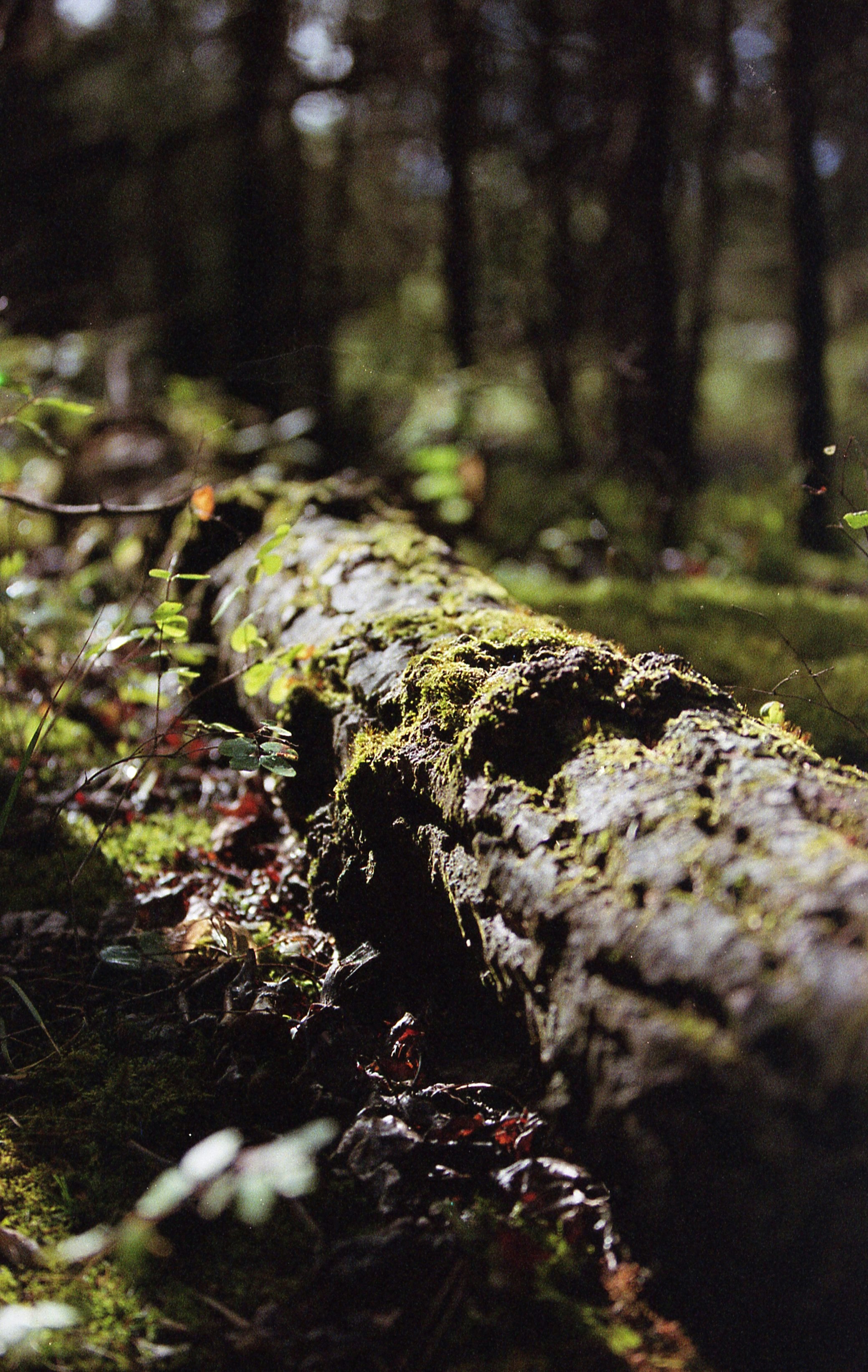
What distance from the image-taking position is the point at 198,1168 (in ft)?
3.65

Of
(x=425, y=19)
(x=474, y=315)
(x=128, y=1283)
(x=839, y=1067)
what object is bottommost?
(x=128, y=1283)

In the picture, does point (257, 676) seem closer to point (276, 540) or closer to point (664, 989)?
point (276, 540)

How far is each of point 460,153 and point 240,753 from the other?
8364 millimetres

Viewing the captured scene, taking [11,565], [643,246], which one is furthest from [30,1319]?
[643,246]

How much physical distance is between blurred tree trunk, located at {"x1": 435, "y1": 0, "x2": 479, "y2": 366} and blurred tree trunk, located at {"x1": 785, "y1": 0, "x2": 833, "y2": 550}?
3.01m

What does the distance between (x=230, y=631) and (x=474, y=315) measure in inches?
262

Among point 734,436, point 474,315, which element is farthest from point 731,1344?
point 734,436

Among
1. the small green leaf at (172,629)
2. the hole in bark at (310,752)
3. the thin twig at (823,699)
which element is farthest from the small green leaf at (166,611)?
the thin twig at (823,699)

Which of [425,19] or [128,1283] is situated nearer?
[128,1283]

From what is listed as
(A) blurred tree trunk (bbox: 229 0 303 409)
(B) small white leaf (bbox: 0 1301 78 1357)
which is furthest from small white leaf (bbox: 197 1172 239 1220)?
(A) blurred tree trunk (bbox: 229 0 303 409)

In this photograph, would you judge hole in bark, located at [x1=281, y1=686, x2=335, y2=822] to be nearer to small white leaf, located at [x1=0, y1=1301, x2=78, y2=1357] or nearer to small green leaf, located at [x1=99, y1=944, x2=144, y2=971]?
small green leaf, located at [x1=99, y1=944, x2=144, y2=971]

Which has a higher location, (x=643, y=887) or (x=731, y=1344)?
(x=643, y=887)

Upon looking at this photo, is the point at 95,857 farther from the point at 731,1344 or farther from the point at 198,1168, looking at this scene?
the point at 731,1344

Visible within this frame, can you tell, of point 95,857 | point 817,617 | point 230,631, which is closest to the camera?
point 95,857
